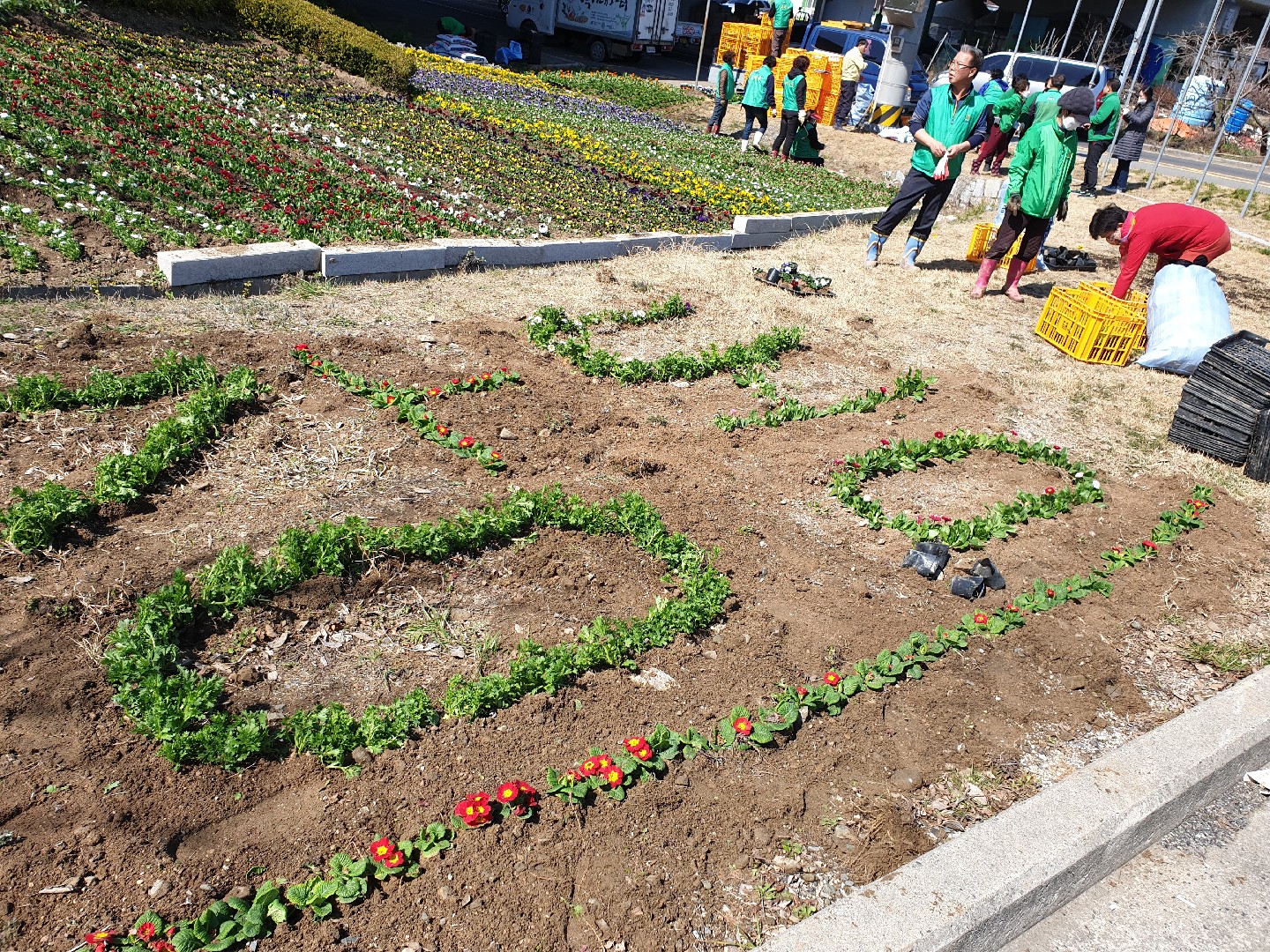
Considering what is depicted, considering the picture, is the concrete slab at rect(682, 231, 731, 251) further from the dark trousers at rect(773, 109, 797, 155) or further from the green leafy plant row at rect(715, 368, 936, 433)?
the dark trousers at rect(773, 109, 797, 155)

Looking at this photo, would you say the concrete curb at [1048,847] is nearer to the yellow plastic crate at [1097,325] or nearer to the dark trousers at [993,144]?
the yellow plastic crate at [1097,325]

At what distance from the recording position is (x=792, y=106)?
15.0 meters

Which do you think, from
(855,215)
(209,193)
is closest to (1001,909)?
(209,193)

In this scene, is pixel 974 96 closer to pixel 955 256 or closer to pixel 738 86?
pixel 955 256

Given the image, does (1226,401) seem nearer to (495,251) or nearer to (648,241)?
(648,241)

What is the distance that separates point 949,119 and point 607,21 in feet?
63.8

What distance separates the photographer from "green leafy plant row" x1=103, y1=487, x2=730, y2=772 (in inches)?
124

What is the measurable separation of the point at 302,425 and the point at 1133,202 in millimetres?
15005

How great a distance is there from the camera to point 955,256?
11.0 m

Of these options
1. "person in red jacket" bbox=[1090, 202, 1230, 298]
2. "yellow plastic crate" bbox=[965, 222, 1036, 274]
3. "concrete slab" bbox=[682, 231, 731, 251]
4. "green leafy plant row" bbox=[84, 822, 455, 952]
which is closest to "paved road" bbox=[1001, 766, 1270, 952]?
"green leafy plant row" bbox=[84, 822, 455, 952]

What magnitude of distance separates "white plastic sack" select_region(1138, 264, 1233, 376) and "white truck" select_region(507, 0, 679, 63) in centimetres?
2126

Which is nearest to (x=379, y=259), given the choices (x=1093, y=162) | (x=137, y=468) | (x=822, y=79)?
(x=137, y=468)

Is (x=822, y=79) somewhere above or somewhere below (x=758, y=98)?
above

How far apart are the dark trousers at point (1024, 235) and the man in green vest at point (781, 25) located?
512 inches
